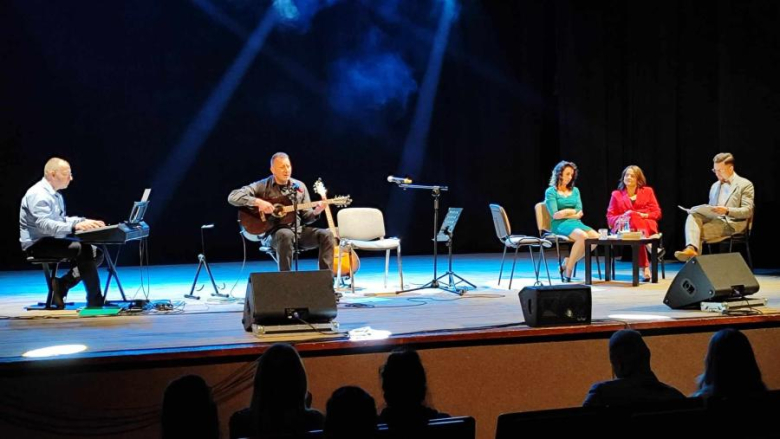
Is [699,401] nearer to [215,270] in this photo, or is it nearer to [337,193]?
[215,270]

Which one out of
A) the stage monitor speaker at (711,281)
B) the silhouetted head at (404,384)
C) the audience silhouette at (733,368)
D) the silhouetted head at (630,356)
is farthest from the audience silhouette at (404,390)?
the stage monitor speaker at (711,281)

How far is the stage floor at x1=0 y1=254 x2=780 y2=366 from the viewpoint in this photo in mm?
3898

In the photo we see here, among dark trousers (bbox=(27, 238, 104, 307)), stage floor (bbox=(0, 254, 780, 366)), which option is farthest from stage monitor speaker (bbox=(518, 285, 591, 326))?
dark trousers (bbox=(27, 238, 104, 307))

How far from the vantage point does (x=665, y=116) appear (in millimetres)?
9078

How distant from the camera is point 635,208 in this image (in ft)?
23.8

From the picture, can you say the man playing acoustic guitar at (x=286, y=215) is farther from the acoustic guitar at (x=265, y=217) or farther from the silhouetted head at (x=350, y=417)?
the silhouetted head at (x=350, y=417)

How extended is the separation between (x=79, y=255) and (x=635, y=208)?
4.73 metres

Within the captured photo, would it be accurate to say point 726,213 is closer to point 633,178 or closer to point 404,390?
point 633,178

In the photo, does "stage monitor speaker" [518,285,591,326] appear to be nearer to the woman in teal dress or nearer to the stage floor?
the stage floor

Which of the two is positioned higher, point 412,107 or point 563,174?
point 412,107

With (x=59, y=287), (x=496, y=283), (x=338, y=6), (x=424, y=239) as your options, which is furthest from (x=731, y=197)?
(x=59, y=287)

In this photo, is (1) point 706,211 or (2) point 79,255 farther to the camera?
(1) point 706,211

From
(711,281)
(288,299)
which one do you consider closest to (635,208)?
(711,281)

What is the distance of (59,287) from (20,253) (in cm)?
370
